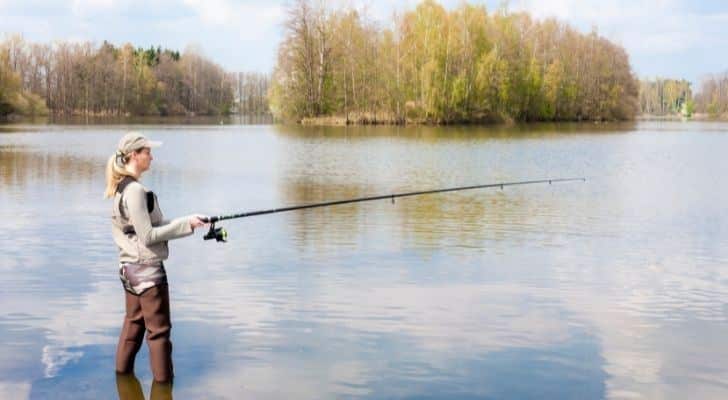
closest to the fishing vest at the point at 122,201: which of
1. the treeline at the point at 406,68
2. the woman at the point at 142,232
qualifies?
the woman at the point at 142,232

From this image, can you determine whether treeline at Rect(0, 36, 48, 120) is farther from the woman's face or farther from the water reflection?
the woman's face

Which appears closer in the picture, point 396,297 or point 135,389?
point 135,389

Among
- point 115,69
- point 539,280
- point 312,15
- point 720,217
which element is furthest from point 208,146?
point 115,69

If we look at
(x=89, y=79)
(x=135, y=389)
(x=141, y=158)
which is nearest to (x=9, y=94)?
(x=89, y=79)

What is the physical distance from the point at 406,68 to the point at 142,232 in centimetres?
6695

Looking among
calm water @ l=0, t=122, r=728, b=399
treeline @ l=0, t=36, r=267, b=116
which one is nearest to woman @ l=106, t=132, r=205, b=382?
calm water @ l=0, t=122, r=728, b=399

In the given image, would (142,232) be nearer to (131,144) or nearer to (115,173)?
(115,173)

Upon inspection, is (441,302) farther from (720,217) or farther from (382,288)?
(720,217)

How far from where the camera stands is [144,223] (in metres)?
5.24

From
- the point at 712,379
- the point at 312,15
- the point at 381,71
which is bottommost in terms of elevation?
the point at 712,379

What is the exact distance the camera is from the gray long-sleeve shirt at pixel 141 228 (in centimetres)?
523

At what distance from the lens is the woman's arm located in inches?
206

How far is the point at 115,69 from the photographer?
124312 mm

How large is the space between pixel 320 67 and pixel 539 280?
65.7 m
